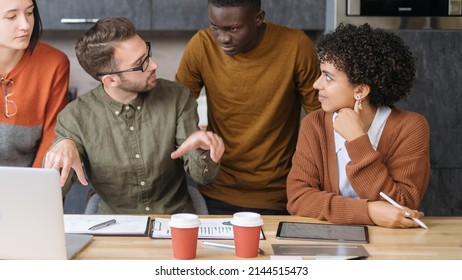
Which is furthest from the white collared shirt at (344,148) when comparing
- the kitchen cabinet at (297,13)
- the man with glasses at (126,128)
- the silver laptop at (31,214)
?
the kitchen cabinet at (297,13)

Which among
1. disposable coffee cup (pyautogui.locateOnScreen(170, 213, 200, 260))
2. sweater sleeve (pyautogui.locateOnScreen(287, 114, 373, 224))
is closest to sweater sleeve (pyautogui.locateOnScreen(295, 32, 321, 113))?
sweater sleeve (pyautogui.locateOnScreen(287, 114, 373, 224))

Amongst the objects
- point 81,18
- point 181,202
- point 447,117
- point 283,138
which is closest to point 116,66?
point 181,202

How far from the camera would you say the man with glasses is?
7.88 feet

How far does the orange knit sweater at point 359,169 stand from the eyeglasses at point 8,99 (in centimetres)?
96

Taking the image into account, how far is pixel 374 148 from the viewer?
2.24 meters

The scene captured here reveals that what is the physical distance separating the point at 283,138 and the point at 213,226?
2.71ft

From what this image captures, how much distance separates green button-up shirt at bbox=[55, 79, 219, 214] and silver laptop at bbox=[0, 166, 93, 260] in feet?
2.52

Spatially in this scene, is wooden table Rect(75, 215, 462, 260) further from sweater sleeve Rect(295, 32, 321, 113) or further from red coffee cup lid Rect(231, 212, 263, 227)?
sweater sleeve Rect(295, 32, 321, 113)

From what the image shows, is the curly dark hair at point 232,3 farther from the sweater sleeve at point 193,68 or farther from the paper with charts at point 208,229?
the paper with charts at point 208,229

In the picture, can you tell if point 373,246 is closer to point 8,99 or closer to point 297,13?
point 8,99

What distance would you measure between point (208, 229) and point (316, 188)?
1.40ft
